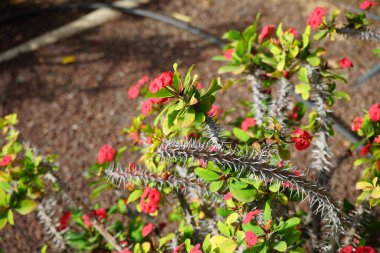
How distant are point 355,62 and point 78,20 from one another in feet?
9.98

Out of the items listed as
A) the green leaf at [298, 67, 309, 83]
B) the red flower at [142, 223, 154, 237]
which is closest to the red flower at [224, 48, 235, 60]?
the green leaf at [298, 67, 309, 83]

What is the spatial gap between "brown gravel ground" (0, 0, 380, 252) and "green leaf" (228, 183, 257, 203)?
1574 millimetres

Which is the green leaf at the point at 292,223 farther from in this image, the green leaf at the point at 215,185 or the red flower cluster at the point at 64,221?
the red flower cluster at the point at 64,221

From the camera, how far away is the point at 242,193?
1320mm

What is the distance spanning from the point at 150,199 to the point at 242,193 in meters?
0.37

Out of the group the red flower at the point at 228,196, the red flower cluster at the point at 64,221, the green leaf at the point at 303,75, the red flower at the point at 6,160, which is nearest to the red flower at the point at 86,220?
the red flower cluster at the point at 64,221

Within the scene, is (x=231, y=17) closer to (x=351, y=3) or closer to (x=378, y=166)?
(x=351, y=3)

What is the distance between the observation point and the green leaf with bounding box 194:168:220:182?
52.1 inches

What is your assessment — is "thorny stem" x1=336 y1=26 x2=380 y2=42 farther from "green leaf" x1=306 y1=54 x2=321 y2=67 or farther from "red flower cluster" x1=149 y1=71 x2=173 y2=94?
"red flower cluster" x1=149 y1=71 x2=173 y2=94

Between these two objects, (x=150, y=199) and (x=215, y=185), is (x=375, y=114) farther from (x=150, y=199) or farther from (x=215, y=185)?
(x=150, y=199)

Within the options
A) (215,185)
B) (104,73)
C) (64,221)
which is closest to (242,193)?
(215,185)

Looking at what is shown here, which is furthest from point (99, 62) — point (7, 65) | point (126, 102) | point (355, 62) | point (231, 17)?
point (355, 62)

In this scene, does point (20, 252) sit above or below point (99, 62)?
below

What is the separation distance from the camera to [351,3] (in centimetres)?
432
